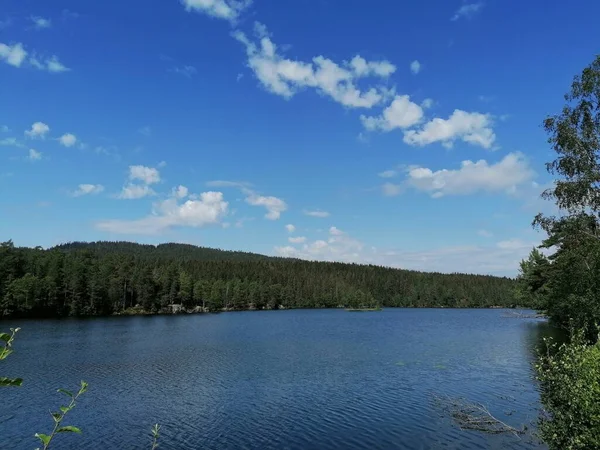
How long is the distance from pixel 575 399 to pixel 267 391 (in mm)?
31425

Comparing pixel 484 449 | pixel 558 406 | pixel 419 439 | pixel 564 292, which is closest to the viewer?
pixel 558 406

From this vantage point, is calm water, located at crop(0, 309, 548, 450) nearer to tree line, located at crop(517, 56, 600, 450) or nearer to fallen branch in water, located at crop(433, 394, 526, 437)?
fallen branch in water, located at crop(433, 394, 526, 437)

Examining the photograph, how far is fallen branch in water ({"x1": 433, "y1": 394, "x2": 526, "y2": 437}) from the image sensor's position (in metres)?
30.1

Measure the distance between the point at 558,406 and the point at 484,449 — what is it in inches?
454

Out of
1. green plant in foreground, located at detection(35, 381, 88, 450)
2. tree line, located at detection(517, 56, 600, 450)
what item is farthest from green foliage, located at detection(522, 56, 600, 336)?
green plant in foreground, located at detection(35, 381, 88, 450)

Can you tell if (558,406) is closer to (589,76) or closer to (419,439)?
(419,439)

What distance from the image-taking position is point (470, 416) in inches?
1280

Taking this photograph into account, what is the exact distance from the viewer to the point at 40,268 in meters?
141

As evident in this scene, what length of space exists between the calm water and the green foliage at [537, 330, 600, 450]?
11.9 m

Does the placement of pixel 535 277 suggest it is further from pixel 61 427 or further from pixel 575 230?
pixel 61 427

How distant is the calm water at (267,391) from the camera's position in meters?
30.2

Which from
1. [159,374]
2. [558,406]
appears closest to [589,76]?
[558,406]

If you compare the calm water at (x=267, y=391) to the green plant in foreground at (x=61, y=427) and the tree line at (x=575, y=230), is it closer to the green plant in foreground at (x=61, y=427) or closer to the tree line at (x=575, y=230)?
the tree line at (x=575, y=230)

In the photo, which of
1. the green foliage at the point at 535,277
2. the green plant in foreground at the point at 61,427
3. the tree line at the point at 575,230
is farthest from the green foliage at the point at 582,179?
the green foliage at the point at 535,277
